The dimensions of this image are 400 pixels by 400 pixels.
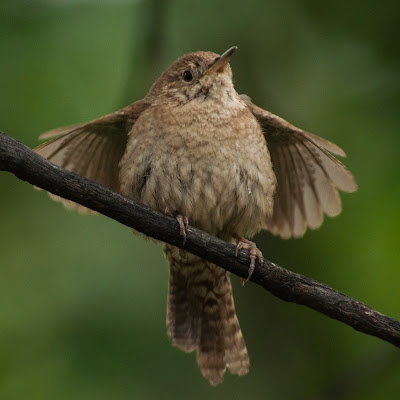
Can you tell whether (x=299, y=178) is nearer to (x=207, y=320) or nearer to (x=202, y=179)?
(x=202, y=179)

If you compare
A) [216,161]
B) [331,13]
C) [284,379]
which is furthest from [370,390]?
[331,13]

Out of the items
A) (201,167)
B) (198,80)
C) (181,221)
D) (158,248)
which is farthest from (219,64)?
(158,248)

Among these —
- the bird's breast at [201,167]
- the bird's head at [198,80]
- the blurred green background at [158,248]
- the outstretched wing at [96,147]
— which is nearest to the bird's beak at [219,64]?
the bird's head at [198,80]

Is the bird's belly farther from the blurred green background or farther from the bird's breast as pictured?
the blurred green background

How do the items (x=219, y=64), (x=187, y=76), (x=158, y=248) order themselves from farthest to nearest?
(x=158, y=248) → (x=187, y=76) → (x=219, y=64)

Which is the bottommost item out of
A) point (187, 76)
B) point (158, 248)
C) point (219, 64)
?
point (158, 248)

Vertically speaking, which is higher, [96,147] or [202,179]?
[202,179]

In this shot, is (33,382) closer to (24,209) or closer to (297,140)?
(24,209)

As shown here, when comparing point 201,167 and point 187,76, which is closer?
point 201,167
